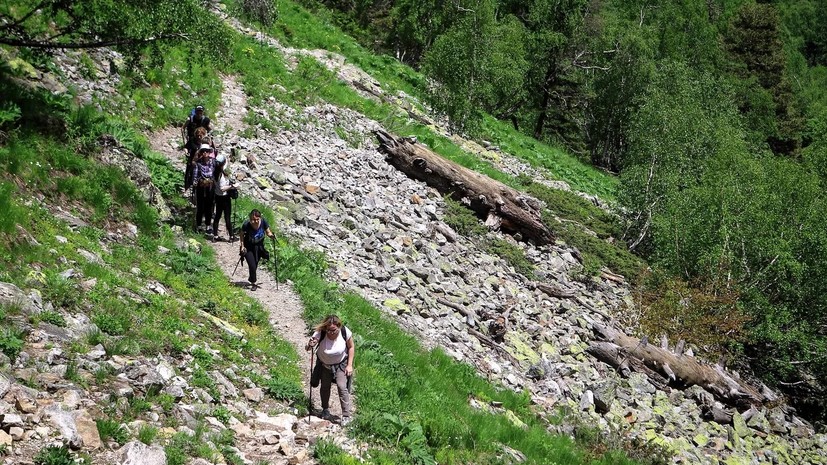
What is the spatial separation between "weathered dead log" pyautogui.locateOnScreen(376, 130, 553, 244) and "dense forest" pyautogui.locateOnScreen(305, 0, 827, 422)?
5.30 metres

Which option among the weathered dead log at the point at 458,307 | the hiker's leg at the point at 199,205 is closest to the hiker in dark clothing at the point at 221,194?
the hiker's leg at the point at 199,205

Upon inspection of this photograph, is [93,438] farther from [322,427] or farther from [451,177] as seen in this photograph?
[451,177]

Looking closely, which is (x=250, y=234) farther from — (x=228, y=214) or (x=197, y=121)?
(x=197, y=121)

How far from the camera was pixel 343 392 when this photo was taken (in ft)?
31.6

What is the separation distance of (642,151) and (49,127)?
3173 centimetres

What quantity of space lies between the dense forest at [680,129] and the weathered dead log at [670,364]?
2.02 metres

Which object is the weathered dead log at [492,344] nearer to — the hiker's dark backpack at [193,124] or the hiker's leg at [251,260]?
the hiker's leg at [251,260]

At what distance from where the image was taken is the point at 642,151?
36.2m

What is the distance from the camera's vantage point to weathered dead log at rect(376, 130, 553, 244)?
25.2 meters

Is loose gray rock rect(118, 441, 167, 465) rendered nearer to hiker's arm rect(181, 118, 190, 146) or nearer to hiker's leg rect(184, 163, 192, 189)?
hiker's leg rect(184, 163, 192, 189)

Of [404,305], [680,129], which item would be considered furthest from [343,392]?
[680,129]

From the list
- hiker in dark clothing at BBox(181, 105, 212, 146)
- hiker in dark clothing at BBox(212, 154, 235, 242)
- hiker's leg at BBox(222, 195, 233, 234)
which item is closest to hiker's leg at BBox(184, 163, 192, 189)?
hiker in dark clothing at BBox(181, 105, 212, 146)

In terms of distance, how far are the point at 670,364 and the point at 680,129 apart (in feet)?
67.4


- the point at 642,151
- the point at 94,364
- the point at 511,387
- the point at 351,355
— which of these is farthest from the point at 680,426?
the point at 642,151
